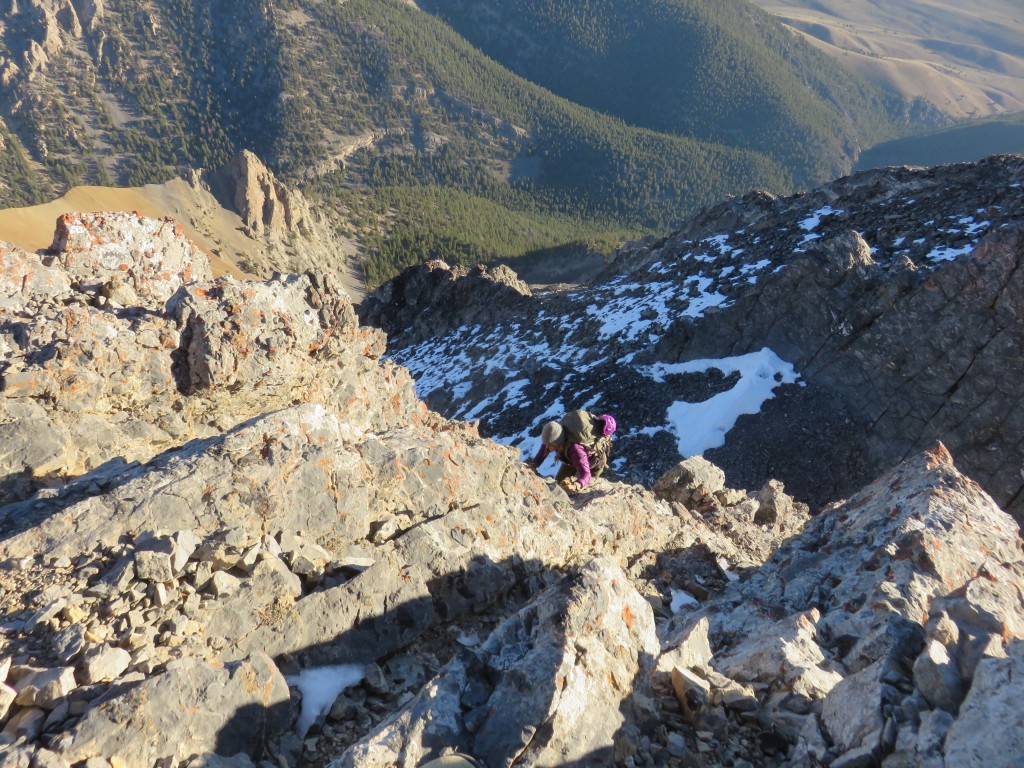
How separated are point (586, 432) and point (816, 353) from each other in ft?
66.0

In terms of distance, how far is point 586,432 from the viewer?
13203mm

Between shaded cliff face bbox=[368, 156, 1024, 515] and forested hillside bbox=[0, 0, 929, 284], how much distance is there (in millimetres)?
83766

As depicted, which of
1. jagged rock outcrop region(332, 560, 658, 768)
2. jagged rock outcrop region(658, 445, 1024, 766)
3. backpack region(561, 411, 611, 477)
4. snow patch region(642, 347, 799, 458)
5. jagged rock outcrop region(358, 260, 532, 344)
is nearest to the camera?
jagged rock outcrop region(332, 560, 658, 768)

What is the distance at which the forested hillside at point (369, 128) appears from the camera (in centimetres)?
14162

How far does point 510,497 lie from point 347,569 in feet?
11.3

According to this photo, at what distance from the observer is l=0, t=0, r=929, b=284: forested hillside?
141625 mm

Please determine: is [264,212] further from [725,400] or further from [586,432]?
[586,432]

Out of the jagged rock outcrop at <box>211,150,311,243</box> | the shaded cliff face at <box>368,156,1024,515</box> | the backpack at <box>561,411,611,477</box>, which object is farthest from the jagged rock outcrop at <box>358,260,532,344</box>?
Result: the backpack at <box>561,411,611,477</box>

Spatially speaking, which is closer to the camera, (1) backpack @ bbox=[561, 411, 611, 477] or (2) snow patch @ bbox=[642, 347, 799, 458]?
(1) backpack @ bbox=[561, 411, 611, 477]

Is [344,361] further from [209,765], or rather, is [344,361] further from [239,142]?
[239,142]

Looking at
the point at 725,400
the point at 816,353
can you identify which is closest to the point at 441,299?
the point at 725,400

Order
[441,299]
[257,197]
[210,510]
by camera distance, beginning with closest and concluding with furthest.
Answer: [210,510] < [441,299] < [257,197]

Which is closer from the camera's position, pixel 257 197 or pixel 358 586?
pixel 358 586

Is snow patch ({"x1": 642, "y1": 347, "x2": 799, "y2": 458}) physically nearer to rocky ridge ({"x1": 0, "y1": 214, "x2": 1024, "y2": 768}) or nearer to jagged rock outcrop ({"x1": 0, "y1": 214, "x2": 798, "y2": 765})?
jagged rock outcrop ({"x1": 0, "y1": 214, "x2": 798, "y2": 765})
